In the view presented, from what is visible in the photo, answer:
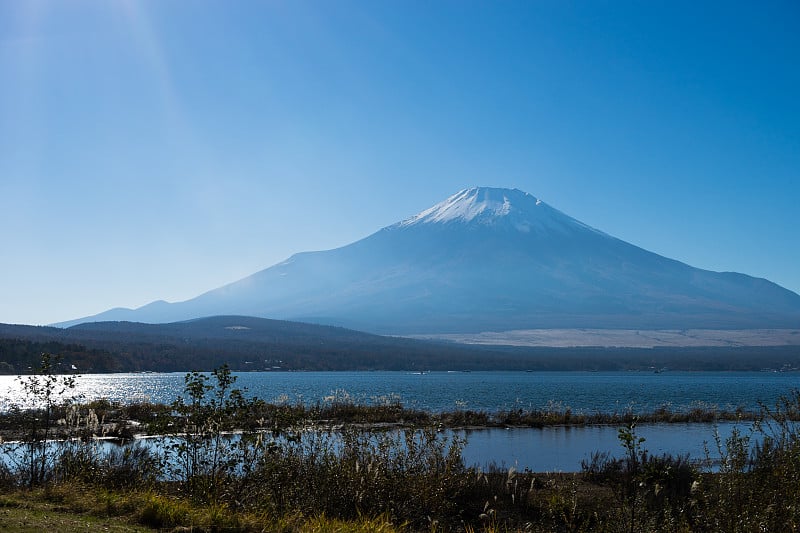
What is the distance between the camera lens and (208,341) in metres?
122

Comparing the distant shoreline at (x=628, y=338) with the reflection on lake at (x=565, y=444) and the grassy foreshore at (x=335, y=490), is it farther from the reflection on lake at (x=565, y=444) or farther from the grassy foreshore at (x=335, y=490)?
the grassy foreshore at (x=335, y=490)

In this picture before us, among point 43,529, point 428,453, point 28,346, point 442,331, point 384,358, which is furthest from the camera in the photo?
point 442,331

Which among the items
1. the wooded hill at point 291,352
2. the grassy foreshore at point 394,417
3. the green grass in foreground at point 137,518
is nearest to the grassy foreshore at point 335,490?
the green grass in foreground at point 137,518

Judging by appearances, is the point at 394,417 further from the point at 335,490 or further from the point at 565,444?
the point at 335,490

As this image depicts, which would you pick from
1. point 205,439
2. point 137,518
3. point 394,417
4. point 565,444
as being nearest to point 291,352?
point 394,417

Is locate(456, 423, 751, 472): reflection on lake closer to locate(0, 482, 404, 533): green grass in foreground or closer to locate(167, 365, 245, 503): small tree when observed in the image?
locate(167, 365, 245, 503): small tree

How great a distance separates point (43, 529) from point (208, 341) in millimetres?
118621

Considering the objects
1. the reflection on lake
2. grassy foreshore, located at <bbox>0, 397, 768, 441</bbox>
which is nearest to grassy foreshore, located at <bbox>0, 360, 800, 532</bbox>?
the reflection on lake

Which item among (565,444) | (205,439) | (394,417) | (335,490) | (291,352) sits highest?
(205,439)

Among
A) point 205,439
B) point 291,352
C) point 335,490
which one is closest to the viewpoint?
point 335,490

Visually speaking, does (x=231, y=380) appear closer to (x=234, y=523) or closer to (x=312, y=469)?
(x=312, y=469)

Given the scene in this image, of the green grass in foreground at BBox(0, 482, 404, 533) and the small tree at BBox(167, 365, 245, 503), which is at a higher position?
the small tree at BBox(167, 365, 245, 503)

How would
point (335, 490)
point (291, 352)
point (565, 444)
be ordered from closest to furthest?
point (335, 490) < point (565, 444) < point (291, 352)

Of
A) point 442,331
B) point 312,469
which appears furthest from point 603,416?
point 442,331
